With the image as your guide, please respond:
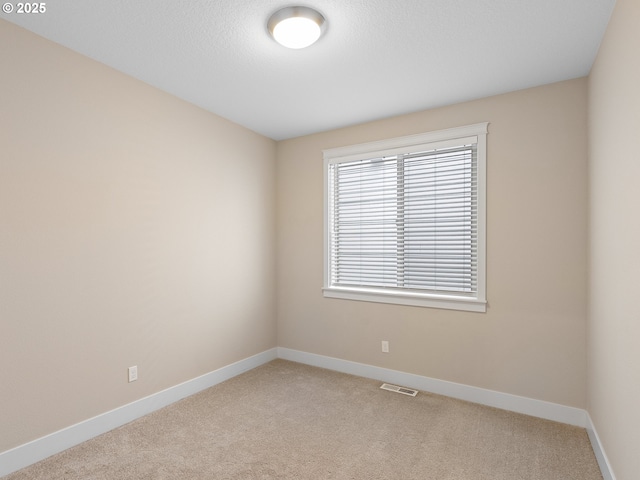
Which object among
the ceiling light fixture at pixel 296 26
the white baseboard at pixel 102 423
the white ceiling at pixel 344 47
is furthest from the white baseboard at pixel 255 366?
the ceiling light fixture at pixel 296 26

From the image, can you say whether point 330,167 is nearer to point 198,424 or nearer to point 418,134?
point 418,134

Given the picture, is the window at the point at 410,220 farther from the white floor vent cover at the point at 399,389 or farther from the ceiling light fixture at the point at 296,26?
the ceiling light fixture at the point at 296,26

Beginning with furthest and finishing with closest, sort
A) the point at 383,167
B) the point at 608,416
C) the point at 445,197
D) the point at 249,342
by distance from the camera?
the point at 249,342 → the point at 383,167 → the point at 445,197 → the point at 608,416

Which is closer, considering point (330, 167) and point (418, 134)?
point (418, 134)

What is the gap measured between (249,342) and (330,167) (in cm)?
216

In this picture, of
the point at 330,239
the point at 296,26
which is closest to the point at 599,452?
the point at 330,239

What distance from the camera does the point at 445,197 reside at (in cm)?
324

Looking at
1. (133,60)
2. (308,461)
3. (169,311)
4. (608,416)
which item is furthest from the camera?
(169,311)

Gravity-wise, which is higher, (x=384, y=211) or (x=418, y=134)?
(x=418, y=134)

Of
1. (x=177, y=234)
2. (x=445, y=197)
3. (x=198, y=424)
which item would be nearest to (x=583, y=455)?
(x=445, y=197)

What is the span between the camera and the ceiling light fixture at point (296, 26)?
1924 mm

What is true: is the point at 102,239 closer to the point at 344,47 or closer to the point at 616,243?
the point at 344,47

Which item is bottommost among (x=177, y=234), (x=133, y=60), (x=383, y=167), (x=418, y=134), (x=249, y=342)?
(x=249, y=342)

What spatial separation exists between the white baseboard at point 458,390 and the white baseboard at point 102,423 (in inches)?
36.9
